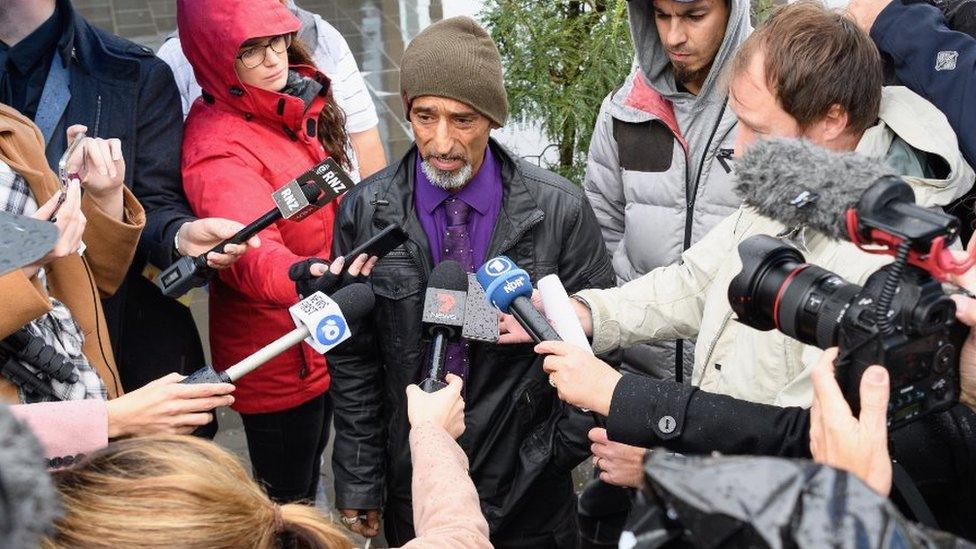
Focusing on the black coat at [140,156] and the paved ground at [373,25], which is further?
the paved ground at [373,25]

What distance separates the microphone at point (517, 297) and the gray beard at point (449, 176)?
1.54ft

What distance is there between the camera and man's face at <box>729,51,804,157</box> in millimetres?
2592

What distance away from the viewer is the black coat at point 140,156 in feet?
10.8

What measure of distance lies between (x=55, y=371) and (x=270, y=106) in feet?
3.91

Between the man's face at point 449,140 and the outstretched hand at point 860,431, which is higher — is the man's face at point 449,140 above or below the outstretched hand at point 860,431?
below

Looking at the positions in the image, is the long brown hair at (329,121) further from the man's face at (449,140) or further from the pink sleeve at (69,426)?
the pink sleeve at (69,426)

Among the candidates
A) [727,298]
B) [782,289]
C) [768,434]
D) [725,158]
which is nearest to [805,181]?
[782,289]

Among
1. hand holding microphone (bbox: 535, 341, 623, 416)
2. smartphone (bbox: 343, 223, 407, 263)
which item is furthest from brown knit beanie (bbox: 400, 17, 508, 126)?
hand holding microphone (bbox: 535, 341, 623, 416)

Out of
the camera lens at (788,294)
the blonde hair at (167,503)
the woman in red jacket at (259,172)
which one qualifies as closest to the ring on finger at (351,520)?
the woman in red jacket at (259,172)

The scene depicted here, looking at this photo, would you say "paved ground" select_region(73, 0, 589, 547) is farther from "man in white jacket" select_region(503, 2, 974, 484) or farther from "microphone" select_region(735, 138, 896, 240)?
"microphone" select_region(735, 138, 896, 240)

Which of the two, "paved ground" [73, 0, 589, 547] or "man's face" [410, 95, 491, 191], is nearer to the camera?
"man's face" [410, 95, 491, 191]

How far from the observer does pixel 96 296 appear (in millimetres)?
2943

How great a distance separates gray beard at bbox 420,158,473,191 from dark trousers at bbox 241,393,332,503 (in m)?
1.09

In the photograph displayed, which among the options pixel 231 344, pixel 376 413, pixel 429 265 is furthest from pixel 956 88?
pixel 231 344
